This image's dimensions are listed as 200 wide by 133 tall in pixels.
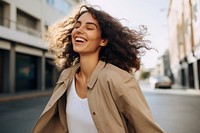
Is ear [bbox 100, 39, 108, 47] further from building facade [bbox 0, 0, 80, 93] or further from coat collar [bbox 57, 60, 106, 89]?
building facade [bbox 0, 0, 80, 93]

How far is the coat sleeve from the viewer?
1552 mm

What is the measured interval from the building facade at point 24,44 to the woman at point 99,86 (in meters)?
17.4

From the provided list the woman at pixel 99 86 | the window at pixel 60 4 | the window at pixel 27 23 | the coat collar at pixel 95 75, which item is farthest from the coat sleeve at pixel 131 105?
the window at pixel 60 4

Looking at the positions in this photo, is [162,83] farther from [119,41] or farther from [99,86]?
[99,86]

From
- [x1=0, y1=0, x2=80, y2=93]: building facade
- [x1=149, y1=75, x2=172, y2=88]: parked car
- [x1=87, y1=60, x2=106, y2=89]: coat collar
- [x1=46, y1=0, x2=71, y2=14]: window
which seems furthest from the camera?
[x1=149, y1=75, x2=172, y2=88]: parked car

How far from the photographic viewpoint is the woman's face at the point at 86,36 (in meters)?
1.84

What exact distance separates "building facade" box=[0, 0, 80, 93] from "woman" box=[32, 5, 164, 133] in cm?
1745

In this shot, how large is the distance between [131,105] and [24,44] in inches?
818

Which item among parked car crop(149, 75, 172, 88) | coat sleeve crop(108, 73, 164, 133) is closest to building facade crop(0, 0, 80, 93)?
parked car crop(149, 75, 172, 88)

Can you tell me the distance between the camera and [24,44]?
21375 millimetres

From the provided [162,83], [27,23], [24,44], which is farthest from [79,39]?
[162,83]

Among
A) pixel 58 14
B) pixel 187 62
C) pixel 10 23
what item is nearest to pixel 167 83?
pixel 187 62

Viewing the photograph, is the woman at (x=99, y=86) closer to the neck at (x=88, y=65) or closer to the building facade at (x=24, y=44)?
the neck at (x=88, y=65)

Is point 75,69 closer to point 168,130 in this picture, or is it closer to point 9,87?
point 168,130
